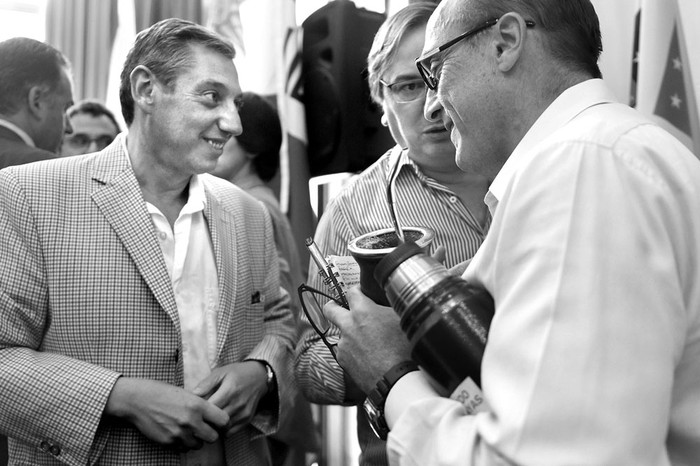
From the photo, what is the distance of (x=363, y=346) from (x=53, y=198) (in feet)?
3.00

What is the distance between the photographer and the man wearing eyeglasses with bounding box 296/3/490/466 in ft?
5.98

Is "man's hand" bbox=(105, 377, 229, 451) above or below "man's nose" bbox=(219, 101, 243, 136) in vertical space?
below

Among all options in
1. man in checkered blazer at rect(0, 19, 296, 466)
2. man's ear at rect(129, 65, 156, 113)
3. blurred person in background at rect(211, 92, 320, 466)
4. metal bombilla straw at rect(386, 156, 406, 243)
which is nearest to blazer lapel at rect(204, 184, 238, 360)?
man in checkered blazer at rect(0, 19, 296, 466)

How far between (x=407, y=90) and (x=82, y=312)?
0.92 metres

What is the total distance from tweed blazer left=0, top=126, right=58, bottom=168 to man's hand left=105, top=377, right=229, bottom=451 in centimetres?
102

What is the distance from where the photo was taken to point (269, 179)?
3010 mm

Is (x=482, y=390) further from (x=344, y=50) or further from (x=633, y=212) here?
(x=344, y=50)

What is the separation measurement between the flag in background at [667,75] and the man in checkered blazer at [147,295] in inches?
43.3

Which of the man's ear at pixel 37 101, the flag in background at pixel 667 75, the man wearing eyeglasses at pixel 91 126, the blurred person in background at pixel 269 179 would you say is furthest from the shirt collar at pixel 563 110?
the man wearing eyeglasses at pixel 91 126

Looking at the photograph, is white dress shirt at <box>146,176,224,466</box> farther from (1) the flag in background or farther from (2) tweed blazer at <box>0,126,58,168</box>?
(1) the flag in background

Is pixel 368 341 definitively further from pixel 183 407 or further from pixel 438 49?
pixel 183 407

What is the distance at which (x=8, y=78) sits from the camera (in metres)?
2.53

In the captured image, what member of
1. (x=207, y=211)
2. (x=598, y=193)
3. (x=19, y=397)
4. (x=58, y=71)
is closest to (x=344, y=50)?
(x=58, y=71)

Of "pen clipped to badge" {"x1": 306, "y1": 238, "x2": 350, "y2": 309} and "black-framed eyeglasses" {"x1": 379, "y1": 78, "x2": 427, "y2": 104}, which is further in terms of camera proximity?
"black-framed eyeglasses" {"x1": 379, "y1": 78, "x2": 427, "y2": 104}
